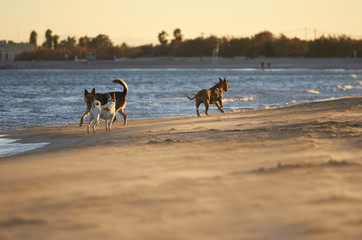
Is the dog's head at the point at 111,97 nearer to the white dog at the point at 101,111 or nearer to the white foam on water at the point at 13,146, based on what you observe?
the white dog at the point at 101,111

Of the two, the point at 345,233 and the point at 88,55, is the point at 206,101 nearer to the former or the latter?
the point at 345,233

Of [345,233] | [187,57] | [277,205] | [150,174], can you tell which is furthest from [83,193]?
[187,57]

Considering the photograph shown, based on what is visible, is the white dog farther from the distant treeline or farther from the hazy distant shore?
the distant treeline

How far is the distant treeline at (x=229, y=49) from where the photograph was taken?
114 m

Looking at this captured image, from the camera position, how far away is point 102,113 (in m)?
10.0

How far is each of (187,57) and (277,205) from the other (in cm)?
14643

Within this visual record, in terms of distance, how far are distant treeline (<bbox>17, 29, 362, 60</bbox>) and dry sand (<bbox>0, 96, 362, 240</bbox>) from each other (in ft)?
341

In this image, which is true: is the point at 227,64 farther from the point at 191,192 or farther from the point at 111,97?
the point at 191,192

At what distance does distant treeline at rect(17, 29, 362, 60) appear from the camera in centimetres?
11438

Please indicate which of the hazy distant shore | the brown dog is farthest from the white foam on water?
the hazy distant shore

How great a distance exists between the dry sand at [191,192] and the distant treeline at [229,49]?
104m

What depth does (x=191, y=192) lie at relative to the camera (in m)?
3.96

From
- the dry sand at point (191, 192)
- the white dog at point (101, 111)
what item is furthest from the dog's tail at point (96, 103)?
the dry sand at point (191, 192)

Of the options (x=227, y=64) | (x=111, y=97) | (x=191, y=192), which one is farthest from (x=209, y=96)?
(x=227, y=64)
